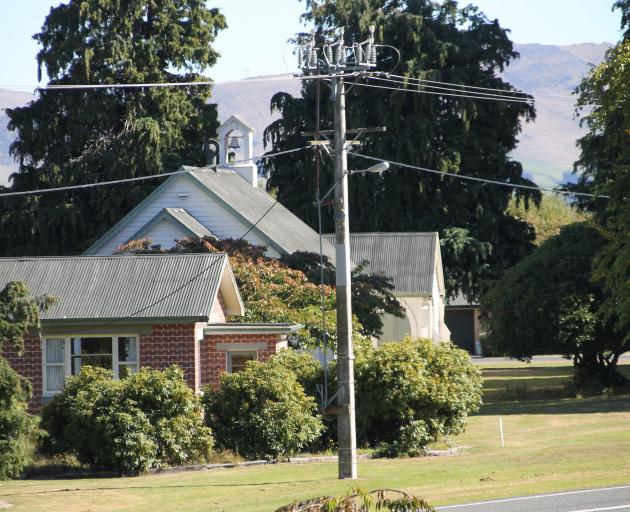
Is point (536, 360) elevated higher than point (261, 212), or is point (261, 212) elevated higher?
point (261, 212)

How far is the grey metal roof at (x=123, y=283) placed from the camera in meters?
28.5

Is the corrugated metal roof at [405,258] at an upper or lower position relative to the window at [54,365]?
upper

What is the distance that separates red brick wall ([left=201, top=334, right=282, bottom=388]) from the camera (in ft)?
97.2

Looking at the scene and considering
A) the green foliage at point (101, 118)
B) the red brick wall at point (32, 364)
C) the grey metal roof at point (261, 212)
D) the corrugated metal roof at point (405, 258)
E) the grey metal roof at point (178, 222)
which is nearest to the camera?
the red brick wall at point (32, 364)

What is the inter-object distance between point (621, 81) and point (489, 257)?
1251 inches

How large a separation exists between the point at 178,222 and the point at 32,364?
45.5 feet

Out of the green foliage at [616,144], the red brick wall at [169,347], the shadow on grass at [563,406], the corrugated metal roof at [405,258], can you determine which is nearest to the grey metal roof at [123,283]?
the red brick wall at [169,347]

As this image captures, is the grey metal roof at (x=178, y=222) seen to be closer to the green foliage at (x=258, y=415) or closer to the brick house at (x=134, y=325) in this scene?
the brick house at (x=134, y=325)

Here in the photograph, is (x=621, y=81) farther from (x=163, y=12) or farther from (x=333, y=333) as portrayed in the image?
(x=163, y=12)

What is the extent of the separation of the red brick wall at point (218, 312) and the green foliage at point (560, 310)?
1573 cm

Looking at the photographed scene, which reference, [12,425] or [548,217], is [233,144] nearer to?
[12,425]

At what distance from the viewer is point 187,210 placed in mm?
44000

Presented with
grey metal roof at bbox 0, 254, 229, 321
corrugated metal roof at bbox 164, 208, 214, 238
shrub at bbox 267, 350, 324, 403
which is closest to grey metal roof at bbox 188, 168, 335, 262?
corrugated metal roof at bbox 164, 208, 214, 238

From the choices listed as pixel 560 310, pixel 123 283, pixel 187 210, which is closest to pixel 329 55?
pixel 123 283
